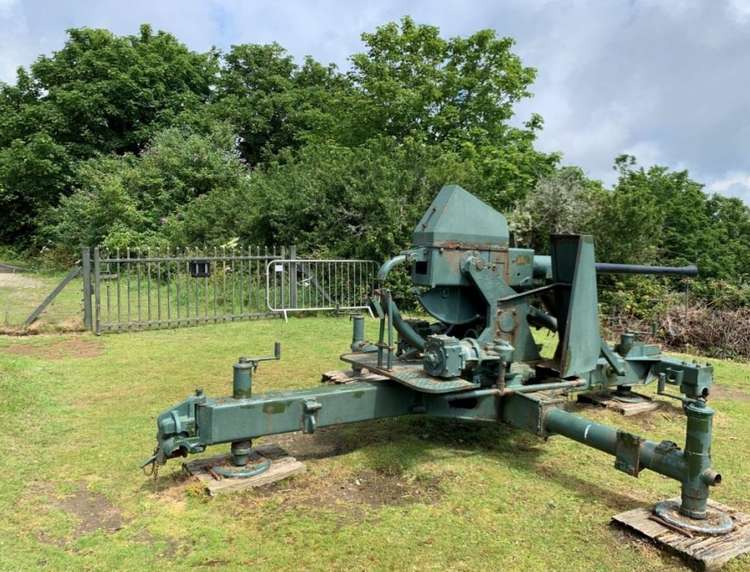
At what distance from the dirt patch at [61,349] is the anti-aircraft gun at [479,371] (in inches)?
207

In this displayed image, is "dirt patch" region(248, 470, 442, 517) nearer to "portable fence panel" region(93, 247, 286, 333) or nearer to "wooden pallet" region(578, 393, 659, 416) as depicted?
"wooden pallet" region(578, 393, 659, 416)

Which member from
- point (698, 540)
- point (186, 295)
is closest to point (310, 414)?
point (698, 540)

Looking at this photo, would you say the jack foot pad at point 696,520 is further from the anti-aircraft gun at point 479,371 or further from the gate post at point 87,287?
the gate post at point 87,287

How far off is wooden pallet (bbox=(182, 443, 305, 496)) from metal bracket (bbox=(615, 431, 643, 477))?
2.16 meters

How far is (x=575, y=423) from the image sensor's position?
407cm

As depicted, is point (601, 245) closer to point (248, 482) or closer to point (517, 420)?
point (517, 420)

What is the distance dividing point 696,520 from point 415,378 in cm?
192

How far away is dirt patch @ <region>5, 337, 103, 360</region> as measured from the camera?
8766mm

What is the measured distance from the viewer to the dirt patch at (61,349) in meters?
8.77

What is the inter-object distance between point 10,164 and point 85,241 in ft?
36.0

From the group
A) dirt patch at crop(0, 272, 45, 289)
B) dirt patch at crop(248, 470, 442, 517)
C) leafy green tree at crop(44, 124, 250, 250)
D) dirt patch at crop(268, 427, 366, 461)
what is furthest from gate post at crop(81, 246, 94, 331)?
leafy green tree at crop(44, 124, 250, 250)

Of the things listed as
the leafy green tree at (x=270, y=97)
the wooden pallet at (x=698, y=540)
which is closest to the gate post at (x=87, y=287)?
the wooden pallet at (x=698, y=540)

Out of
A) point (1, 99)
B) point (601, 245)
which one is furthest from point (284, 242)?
point (1, 99)

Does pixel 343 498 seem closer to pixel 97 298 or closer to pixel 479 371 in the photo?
pixel 479 371
